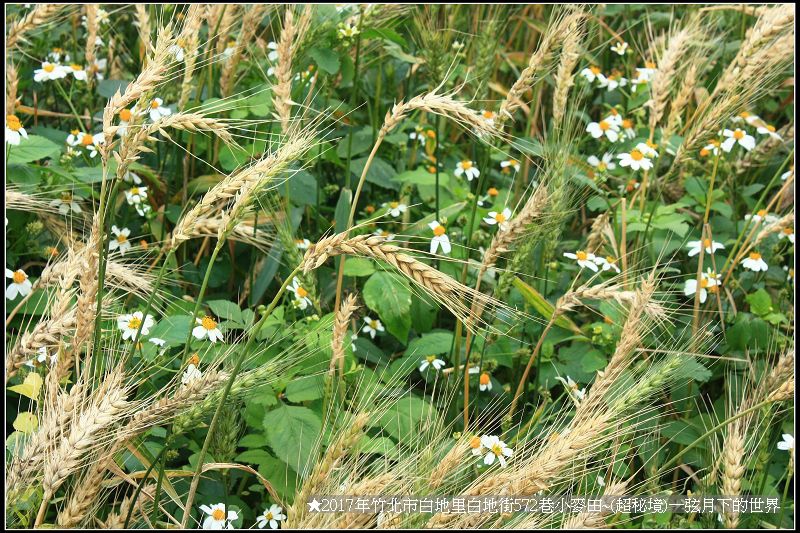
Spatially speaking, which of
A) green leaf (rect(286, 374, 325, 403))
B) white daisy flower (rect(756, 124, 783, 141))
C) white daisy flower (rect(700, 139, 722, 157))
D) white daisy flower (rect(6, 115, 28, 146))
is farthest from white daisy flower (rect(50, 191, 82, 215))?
white daisy flower (rect(756, 124, 783, 141))

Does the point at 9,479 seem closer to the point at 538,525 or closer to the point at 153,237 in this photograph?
the point at 538,525

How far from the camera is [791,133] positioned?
3.19 metres

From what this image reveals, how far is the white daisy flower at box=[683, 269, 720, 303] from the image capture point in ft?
7.79

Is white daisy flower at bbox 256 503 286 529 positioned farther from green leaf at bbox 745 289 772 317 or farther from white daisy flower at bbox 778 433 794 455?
green leaf at bbox 745 289 772 317

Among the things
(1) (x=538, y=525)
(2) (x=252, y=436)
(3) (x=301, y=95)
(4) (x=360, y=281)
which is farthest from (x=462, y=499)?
(3) (x=301, y=95)

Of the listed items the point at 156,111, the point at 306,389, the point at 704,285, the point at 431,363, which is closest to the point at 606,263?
the point at 704,285

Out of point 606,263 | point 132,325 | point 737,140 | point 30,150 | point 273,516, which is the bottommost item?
point 273,516

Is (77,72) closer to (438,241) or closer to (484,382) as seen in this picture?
(438,241)

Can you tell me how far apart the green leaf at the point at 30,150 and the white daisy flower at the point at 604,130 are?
1.71 metres

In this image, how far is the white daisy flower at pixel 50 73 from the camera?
2561mm

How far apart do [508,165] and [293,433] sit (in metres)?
1.47

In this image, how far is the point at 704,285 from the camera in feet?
7.84

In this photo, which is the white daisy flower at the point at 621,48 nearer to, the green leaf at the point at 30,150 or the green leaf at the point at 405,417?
the green leaf at the point at 405,417

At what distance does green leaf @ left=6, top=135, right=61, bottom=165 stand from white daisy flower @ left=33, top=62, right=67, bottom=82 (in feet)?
1.12
